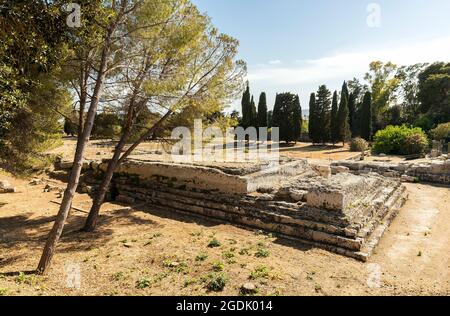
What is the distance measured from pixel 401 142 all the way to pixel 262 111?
18130 millimetres

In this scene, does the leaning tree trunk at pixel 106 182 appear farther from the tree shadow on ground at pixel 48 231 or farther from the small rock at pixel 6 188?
the small rock at pixel 6 188

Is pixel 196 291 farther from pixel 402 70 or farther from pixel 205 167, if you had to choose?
pixel 402 70

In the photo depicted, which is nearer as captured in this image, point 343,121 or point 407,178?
point 407,178

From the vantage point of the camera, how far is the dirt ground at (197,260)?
5.82 metres

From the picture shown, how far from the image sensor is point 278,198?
409 inches

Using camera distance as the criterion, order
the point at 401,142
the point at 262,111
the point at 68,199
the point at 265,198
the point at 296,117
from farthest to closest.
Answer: the point at 262,111
the point at 296,117
the point at 401,142
the point at 265,198
the point at 68,199

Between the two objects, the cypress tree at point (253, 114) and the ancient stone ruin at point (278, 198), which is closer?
the ancient stone ruin at point (278, 198)

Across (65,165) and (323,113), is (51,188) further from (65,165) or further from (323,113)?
(323,113)

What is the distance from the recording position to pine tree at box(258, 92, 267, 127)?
3934cm

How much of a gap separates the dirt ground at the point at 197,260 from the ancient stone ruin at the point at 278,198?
46cm

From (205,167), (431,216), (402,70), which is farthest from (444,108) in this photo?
(205,167)

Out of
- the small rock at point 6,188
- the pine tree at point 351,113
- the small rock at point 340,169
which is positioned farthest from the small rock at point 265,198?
the pine tree at point 351,113

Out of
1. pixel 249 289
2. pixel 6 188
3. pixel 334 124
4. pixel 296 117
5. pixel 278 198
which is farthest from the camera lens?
pixel 296 117

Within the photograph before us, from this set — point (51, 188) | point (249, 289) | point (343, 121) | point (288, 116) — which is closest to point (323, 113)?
point (343, 121)
